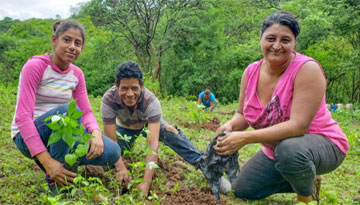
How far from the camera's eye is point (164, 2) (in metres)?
15.8

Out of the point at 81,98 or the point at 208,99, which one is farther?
the point at 208,99

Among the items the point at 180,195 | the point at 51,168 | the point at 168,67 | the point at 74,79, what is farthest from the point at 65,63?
the point at 168,67

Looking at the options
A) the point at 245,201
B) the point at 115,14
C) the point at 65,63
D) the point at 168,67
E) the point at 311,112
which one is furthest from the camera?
the point at 168,67

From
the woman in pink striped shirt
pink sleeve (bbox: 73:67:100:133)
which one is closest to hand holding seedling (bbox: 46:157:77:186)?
the woman in pink striped shirt

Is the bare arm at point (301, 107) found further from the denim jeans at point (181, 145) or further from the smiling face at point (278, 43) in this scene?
the denim jeans at point (181, 145)

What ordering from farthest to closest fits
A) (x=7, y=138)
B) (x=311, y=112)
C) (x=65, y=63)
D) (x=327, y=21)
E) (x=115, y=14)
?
(x=115, y=14) < (x=327, y=21) < (x=7, y=138) < (x=65, y=63) < (x=311, y=112)

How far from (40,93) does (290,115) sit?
1.77 meters

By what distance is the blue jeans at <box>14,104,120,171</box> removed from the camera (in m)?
2.08

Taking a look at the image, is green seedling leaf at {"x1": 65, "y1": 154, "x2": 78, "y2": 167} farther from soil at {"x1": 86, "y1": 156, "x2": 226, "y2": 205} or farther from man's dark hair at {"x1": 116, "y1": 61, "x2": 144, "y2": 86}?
man's dark hair at {"x1": 116, "y1": 61, "x2": 144, "y2": 86}

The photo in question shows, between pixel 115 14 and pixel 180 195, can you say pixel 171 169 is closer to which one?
pixel 180 195

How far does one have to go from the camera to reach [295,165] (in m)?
2.01

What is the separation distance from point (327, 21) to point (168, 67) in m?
10.1

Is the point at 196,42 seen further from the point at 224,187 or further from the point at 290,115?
the point at 290,115

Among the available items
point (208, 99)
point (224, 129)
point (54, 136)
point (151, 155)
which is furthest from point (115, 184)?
point (208, 99)
